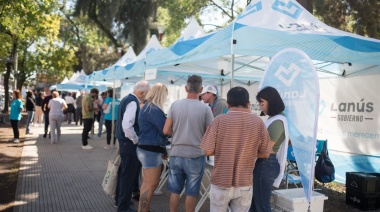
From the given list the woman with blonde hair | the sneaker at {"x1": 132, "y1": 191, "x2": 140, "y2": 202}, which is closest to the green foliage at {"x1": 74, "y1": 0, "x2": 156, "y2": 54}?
the sneaker at {"x1": 132, "y1": 191, "x2": 140, "y2": 202}

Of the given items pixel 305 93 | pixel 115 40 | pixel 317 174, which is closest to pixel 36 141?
pixel 317 174

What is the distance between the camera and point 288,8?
217 inches

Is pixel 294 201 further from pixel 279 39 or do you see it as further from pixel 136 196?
pixel 136 196

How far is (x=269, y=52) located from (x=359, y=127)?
3.35 m

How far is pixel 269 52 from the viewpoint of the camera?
4.70m

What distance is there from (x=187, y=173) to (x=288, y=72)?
1569 millimetres

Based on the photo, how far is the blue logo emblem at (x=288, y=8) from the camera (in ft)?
17.7

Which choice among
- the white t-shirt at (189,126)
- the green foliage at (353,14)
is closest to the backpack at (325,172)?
the white t-shirt at (189,126)

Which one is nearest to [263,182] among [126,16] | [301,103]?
[301,103]

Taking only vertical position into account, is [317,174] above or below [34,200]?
above

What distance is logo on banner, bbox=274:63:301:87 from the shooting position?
379 centimetres

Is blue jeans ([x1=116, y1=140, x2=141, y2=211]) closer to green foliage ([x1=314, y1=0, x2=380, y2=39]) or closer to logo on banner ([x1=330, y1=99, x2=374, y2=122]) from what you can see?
logo on banner ([x1=330, y1=99, x2=374, y2=122])

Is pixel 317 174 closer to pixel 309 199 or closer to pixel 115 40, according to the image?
pixel 309 199

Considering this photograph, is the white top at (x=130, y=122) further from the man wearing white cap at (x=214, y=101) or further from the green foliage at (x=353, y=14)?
the green foliage at (x=353, y=14)
